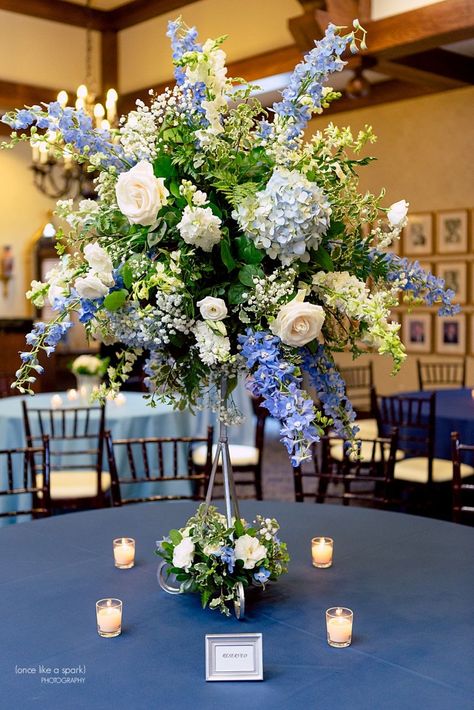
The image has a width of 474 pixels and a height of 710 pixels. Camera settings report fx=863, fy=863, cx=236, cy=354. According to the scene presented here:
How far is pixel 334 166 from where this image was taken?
179cm

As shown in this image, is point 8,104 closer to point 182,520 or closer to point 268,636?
point 182,520

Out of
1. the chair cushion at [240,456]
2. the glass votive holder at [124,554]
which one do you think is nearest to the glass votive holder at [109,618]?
the glass votive holder at [124,554]

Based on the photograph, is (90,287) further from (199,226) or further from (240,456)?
(240,456)

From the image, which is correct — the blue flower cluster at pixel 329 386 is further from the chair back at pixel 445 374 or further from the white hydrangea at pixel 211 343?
the chair back at pixel 445 374

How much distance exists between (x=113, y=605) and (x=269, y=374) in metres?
0.56

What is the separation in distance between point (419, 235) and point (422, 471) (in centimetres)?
384

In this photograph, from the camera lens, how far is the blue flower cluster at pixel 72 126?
172 cm

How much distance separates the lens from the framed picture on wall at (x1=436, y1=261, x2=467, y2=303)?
7750 millimetres

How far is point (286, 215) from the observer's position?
159 cm

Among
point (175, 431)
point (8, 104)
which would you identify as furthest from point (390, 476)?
point (8, 104)

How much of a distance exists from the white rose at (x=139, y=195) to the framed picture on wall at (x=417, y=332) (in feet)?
21.8

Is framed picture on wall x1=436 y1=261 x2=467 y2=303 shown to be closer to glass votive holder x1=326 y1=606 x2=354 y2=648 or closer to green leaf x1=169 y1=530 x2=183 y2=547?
green leaf x1=169 y1=530 x2=183 y2=547

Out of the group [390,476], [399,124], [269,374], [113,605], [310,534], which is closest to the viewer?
[269,374]

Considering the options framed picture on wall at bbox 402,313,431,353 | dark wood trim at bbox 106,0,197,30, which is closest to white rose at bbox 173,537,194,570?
framed picture on wall at bbox 402,313,431,353
